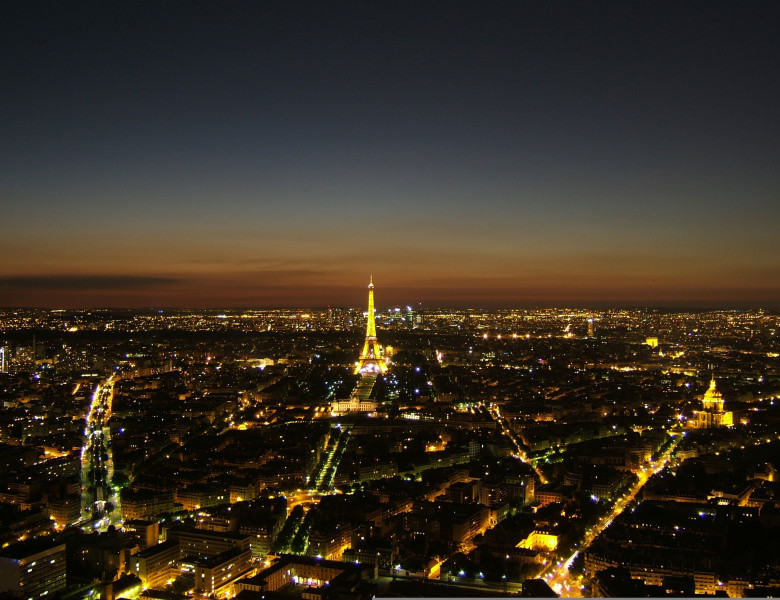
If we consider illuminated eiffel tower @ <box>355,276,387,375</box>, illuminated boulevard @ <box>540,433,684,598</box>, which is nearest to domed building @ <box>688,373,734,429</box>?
illuminated boulevard @ <box>540,433,684,598</box>

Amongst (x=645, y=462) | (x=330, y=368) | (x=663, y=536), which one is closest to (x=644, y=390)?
(x=645, y=462)

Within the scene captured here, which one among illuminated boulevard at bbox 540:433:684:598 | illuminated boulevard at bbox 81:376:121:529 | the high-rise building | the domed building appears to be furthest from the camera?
the domed building

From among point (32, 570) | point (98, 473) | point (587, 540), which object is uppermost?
point (32, 570)

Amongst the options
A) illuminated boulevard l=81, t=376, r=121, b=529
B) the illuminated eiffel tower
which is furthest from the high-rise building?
the illuminated eiffel tower

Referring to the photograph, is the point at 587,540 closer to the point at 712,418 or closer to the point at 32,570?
the point at 32,570

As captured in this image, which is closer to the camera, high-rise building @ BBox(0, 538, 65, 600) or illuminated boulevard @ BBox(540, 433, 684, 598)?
high-rise building @ BBox(0, 538, 65, 600)

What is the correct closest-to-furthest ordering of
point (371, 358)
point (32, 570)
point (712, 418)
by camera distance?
point (32, 570)
point (712, 418)
point (371, 358)

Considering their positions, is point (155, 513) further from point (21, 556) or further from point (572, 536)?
point (572, 536)

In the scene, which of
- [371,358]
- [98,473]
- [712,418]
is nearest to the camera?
[98,473]

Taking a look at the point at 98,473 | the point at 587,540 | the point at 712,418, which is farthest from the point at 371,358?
the point at 587,540

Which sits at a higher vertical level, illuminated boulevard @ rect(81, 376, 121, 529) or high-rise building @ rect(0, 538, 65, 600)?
high-rise building @ rect(0, 538, 65, 600)

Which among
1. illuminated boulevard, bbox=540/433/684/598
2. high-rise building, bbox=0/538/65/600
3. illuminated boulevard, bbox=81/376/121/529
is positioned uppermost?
high-rise building, bbox=0/538/65/600

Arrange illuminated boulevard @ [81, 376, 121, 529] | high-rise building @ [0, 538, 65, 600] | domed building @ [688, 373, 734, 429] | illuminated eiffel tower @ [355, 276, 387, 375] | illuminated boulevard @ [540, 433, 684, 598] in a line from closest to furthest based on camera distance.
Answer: high-rise building @ [0, 538, 65, 600], illuminated boulevard @ [540, 433, 684, 598], illuminated boulevard @ [81, 376, 121, 529], domed building @ [688, 373, 734, 429], illuminated eiffel tower @ [355, 276, 387, 375]

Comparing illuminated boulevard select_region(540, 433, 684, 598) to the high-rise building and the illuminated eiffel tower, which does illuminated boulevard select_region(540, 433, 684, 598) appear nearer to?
the high-rise building
